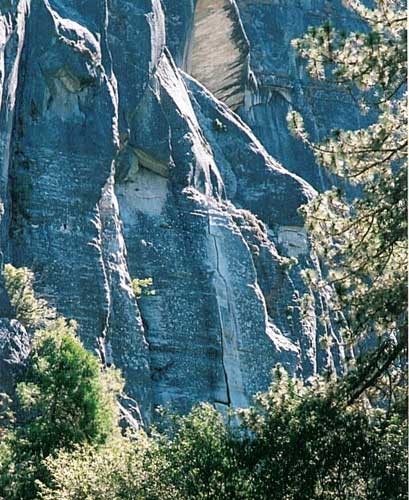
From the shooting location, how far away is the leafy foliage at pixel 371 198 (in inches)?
624

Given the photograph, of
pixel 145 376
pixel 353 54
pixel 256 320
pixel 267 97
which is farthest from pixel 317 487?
pixel 267 97

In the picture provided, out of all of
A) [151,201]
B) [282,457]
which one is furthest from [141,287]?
[282,457]

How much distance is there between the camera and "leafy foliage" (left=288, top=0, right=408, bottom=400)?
52.0 feet

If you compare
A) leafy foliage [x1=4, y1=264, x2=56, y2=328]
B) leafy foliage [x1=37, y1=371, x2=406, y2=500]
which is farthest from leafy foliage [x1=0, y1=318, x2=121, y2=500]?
leafy foliage [x1=37, y1=371, x2=406, y2=500]

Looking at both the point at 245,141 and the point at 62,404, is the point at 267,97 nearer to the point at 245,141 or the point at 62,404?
the point at 245,141

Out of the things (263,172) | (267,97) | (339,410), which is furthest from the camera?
(267,97)

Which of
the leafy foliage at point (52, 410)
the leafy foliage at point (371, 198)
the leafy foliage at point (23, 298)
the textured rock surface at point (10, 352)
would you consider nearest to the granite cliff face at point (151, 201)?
the textured rock surface at point (10, 352)

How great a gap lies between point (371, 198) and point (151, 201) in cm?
1846

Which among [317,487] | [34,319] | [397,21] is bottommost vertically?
[317,487]

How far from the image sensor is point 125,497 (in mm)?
19406

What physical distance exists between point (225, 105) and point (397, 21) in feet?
86.9

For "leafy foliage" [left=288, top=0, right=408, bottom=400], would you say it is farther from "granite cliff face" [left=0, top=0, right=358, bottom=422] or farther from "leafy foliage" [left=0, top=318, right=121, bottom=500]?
"granite cliff face" [left=0, top=0, right=358, bottom=422]

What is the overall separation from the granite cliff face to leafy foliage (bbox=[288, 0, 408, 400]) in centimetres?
1080

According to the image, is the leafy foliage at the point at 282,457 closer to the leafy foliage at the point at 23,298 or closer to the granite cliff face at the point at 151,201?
the granite cliff face at the point at 151,201
